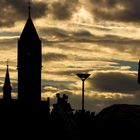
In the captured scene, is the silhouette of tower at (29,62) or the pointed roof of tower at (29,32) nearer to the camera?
the pointed roof of tower at (29,32)

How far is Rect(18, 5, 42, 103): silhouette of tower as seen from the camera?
11088 cm

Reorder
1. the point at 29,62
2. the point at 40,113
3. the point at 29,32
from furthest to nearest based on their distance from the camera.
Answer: the point at 29,62 < the point at 29,32 < the point at 40,113

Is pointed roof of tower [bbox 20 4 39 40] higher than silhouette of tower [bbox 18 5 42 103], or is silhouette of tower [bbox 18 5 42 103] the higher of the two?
pointed roof of tower [bbox 20 4 39 40]

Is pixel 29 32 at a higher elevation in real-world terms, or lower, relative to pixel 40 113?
higher

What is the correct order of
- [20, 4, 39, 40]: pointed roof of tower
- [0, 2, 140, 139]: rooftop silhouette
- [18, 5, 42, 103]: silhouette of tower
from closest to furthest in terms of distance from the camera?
[0, 2, 140, 139]: rooftop silhouette
[20, 4, 39, 40]: pointed roof of tower
[18, 5, 42, 103]: silhouette of tower

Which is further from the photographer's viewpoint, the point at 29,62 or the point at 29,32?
the point at 29,62

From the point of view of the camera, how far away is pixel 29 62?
113 m

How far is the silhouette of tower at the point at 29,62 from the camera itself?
110875mm

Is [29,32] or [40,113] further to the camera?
[29,32]

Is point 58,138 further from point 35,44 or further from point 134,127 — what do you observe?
point 35,44

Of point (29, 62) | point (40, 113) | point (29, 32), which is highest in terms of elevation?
point (29, 32)

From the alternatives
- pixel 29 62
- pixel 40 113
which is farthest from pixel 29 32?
pixel 40 113

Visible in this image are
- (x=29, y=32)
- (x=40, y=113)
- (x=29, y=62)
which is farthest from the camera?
(x=29, y=62)

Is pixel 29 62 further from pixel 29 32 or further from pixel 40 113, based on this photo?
pixel 40 113
